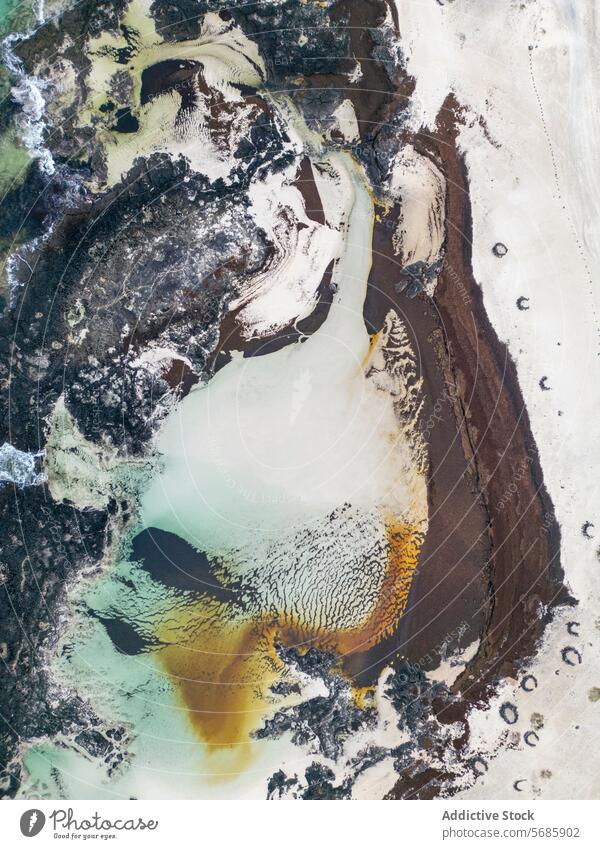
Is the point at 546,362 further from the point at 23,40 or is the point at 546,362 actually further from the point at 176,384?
the point at 23,40
